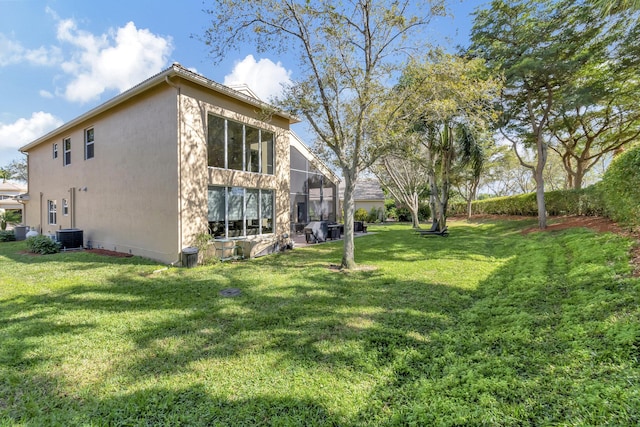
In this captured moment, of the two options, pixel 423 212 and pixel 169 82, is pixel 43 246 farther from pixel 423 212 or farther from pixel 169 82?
pixel 423 212

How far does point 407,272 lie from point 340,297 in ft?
8.56

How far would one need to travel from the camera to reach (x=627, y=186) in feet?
20.7

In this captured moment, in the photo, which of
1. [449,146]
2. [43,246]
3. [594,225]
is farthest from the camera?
[449,146]

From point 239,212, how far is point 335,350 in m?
7.98

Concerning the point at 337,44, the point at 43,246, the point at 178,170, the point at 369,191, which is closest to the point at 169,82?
the point at 178,170

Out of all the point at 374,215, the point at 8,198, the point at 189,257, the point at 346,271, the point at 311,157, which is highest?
the point at 311,157

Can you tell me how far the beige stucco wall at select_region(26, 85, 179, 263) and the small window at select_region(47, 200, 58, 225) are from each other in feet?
3.86

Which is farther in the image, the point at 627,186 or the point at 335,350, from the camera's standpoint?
the point at 627,186

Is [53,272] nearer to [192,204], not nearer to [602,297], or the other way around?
[192,204]

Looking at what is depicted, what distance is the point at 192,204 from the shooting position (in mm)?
9078

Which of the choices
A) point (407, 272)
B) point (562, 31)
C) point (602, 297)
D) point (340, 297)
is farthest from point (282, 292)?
point (562, 31)

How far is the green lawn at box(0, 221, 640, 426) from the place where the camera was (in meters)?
2.48

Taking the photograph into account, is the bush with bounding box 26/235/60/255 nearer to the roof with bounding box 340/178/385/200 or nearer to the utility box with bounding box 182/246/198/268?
the utility box with bounding box 182/246/198/268

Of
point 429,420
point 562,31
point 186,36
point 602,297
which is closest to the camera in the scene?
point 429,420
